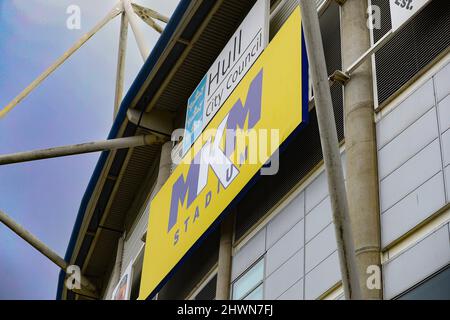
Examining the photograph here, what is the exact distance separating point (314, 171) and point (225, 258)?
3.74 meters

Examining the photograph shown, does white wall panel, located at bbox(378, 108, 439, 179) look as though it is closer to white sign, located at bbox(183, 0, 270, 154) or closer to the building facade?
the building facade

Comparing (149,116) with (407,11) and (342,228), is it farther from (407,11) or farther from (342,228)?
(342,228)

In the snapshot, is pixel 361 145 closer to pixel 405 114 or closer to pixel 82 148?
pixel 405 114

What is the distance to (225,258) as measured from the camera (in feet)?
61.3

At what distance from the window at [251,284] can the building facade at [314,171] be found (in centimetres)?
4

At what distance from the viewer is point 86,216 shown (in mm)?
30109

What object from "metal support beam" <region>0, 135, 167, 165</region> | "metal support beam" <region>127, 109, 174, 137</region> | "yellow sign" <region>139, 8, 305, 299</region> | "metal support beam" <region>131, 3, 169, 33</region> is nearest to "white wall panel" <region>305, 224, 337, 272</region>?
"yellow sign" <region>139, 8, 305, 299</region>

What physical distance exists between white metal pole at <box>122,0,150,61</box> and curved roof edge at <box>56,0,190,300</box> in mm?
3825

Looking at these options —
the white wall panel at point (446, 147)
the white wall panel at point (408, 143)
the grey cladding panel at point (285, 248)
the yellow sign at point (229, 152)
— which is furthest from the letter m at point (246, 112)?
the white wall panel at point (446, 147)

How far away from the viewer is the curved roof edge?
2264 cm

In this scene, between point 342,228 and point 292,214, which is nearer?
point 342,228

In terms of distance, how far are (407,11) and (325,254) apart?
4.08 m

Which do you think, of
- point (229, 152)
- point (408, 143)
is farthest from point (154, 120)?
point (408, 143)
